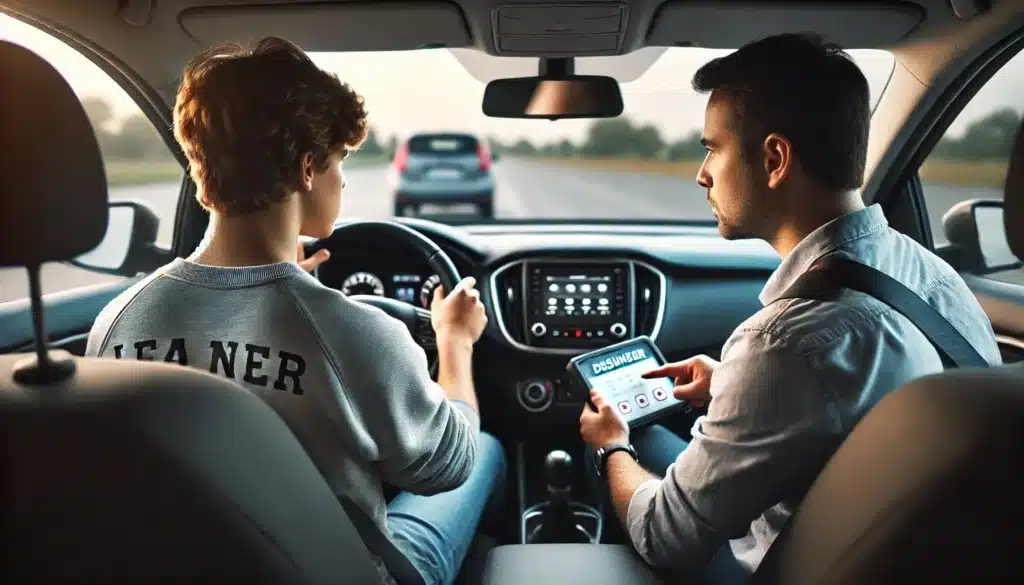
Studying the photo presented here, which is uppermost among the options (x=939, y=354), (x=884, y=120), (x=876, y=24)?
(x=876, y=24)

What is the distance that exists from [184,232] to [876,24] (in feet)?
9.61

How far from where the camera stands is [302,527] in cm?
142

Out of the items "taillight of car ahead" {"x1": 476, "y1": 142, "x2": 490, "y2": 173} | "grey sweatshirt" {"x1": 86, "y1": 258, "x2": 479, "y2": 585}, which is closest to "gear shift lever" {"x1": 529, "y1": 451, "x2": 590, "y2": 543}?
"grey sweatshirt" {"x1": 86, "y1": 258, "x2": 479, "y2": 585}

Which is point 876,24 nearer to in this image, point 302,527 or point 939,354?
point 939,354

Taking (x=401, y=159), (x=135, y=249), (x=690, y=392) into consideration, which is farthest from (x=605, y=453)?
(x=401, y=159)

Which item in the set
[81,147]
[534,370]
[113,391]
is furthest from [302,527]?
[534,370]

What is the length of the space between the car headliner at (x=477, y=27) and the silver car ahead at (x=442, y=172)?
9082 mm

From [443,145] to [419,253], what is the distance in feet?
32.8

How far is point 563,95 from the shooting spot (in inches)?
131

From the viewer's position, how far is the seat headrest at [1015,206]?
4.53 ft

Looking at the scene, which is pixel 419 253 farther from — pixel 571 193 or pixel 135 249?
pixel 571 193

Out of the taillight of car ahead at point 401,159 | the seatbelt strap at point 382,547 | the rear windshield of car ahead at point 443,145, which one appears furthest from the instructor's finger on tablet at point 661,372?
the rear windshield of car ahead at point 443,145

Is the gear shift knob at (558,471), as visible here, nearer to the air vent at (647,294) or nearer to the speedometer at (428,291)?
the air vent at (647,294)

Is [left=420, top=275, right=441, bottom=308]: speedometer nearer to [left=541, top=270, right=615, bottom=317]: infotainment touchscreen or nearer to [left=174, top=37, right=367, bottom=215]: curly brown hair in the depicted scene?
[left=541, top=270, right=615, bottom=317]: infotainment touchscreen
